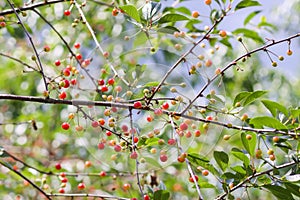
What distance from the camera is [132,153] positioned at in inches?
47.7

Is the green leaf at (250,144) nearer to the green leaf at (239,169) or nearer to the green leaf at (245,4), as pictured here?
the green leaf at (239,169)

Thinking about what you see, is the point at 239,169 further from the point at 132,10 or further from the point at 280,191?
the point at 132,10

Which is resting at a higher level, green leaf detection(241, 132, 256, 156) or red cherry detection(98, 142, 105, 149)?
red cherry detection(98, 142, 105, 149)

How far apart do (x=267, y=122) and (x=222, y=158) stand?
20cm

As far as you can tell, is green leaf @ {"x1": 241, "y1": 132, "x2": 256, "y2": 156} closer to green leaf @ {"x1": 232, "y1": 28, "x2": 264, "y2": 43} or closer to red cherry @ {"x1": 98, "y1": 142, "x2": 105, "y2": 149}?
red cherry @ {"x1": 98, "y1": 142, "x2": 105, "y2": 149}

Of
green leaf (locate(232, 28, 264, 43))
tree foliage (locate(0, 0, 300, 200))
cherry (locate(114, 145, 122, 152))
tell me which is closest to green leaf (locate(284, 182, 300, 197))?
tree foliage (locate(0, 0, 300, 200))

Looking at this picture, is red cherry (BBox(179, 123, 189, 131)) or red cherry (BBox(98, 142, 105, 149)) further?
red cherry (BBox(98, 142, 105, 149))

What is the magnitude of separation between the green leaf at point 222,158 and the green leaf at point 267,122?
0.14 m

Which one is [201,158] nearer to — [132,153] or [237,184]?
[237,184]

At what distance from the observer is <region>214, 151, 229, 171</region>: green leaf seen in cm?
144

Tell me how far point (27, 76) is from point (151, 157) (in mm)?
2220

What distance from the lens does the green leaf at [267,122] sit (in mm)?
1298

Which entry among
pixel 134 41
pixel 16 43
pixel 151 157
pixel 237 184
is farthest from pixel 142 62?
pixel 16 43

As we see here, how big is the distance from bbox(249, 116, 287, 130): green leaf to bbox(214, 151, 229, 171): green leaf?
140 mm
